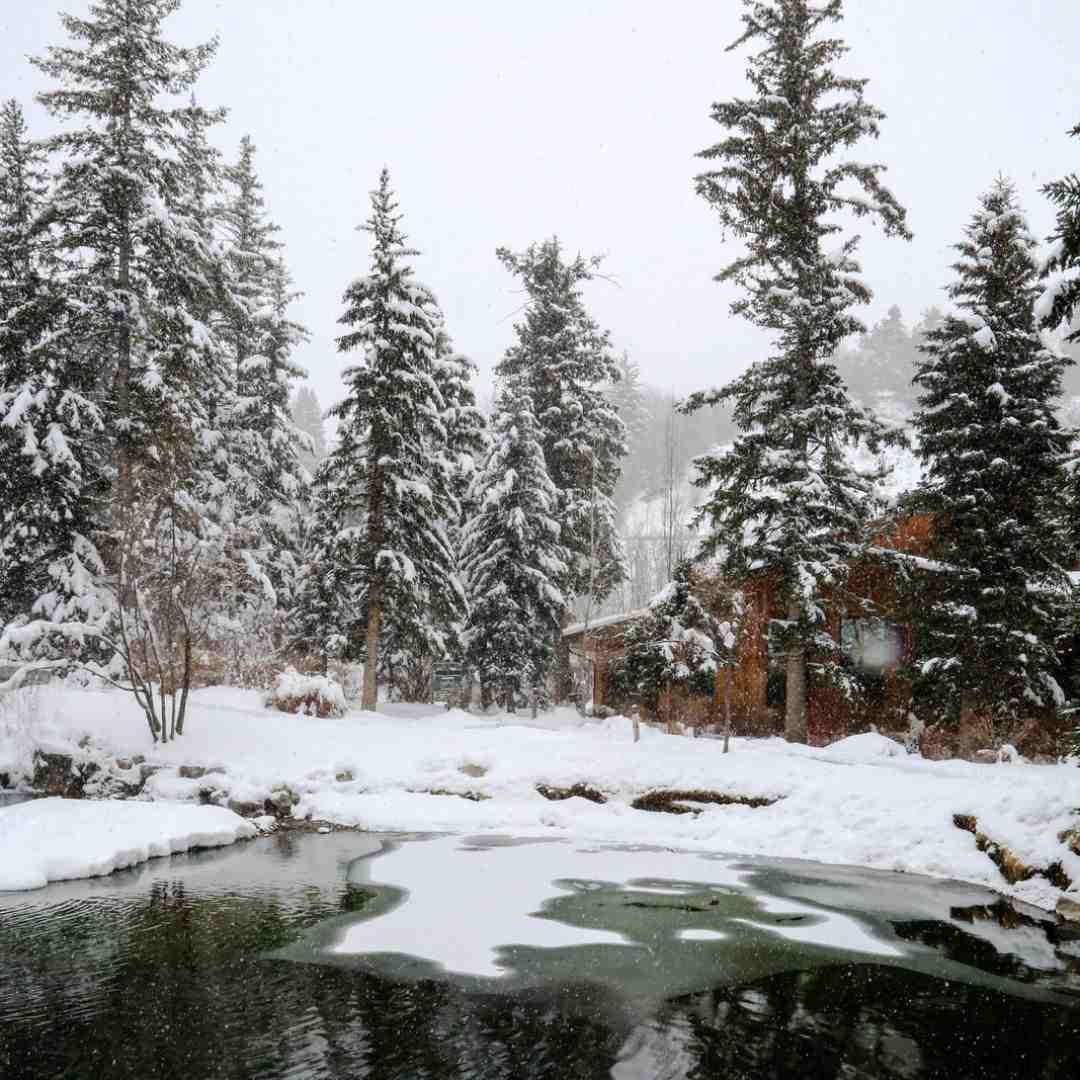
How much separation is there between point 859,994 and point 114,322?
64.8 feet

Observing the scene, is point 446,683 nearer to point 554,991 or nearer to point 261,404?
point 261,404

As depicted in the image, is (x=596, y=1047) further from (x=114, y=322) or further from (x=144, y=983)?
(x=114, y=322)

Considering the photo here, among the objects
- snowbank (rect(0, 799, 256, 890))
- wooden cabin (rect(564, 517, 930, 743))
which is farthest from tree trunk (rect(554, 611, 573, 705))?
snowbank (rect(0, 799, 256, 890))

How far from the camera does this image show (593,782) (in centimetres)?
1528

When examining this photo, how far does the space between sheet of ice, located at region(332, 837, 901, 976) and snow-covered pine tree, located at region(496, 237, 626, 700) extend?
16282 millimetres

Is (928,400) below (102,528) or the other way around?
the other way around

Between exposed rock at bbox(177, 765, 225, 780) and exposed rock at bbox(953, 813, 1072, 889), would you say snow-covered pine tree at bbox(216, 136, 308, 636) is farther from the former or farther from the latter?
exposed rock at bbox(953, 813, 1072, 889)

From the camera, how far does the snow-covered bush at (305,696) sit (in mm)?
19688

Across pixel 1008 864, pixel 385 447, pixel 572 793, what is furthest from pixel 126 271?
pixel 1008 864

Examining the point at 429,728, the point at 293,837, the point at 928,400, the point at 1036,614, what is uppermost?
the point at 928,400

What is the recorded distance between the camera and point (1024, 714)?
58.9ft

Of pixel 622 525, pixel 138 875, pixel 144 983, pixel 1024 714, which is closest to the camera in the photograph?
pixel 144 983

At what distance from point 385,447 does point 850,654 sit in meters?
13.4

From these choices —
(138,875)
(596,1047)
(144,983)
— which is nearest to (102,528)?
(138,875)
